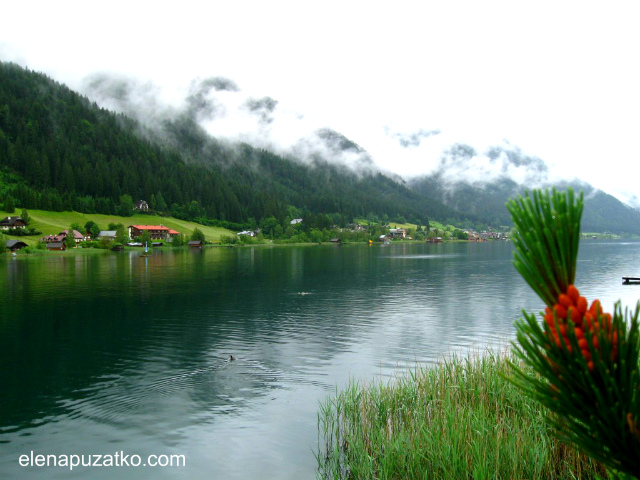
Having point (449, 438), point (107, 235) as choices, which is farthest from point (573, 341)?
point (107, 235)

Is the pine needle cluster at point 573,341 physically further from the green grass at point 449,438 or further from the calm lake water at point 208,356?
the green grass at point 449,438

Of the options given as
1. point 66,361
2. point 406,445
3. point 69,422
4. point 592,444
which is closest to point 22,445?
point 69,422

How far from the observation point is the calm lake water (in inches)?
768

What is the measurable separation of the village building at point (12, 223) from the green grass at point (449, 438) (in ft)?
605

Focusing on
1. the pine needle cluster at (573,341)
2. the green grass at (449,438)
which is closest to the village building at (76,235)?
the green grass at (449,438)

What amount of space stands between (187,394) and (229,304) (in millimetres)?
30090

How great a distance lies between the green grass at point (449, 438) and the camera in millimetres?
12297

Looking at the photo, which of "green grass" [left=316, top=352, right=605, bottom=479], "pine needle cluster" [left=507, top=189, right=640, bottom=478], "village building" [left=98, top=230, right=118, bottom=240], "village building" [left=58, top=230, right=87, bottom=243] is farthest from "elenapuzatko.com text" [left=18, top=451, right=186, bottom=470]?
"village building" [left=98, top=230, right=118, bottom=240]

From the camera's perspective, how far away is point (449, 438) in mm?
13078

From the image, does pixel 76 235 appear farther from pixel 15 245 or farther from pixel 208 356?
pixel 208 356

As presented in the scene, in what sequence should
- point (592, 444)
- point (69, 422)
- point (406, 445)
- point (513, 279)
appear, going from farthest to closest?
point (513, 279) < point (69, 422) < point (406, 445) < point (592, 444)

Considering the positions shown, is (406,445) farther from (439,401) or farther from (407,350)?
(407,350)

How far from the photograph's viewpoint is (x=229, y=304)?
55.1 metres

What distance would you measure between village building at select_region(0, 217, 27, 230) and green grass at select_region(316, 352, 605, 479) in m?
185
